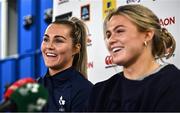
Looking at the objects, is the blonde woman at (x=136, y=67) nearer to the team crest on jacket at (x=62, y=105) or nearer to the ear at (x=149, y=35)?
the ear at (x=149, y=35)

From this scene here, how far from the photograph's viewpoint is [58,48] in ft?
6.87

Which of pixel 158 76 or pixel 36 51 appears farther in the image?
pixel 36 51

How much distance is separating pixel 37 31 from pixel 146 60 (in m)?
2.47

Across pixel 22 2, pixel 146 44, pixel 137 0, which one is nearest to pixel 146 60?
pixel 146 44

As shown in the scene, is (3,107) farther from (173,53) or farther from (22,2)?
(22,2)

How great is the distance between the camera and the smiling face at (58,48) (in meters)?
2.09

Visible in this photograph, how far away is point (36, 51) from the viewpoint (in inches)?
157

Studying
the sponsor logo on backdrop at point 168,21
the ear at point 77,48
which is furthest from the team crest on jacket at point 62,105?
the sponsor logo on backdrop at point 168,21

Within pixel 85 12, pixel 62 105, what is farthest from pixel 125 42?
pixel 85 12

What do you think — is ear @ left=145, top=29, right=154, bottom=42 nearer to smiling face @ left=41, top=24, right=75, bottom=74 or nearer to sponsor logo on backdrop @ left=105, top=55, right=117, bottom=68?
smiling face @ left=41, top=24, right=75, bottom=74

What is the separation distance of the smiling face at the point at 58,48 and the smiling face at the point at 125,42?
1.59ft

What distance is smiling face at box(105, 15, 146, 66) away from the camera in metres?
1.59

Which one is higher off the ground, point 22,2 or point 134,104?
point 22,2

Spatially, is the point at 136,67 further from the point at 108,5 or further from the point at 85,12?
the point at 85,12
